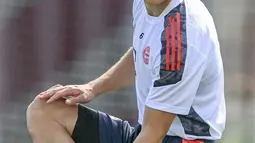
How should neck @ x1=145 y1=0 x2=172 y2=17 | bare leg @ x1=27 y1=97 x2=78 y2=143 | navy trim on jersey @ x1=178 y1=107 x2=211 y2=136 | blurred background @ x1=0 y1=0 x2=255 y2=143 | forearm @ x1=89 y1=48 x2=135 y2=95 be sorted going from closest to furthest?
neck @ x1=145 y1=0 x2=172 y2=17, navy trim on jersey @ x1=178 y1=107 x2=211 y2=136, bare leg @ x1=27 y1=97 x2=78 y2=143, forearm @ x1=89 y1=48 x2=135 y2=95, blurred background @ x1=0 y1=0 x2=255 y2=143

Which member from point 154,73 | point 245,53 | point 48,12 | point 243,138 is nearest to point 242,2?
point 245,53

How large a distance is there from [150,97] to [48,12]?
210 cm

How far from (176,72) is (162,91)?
0.10 meters

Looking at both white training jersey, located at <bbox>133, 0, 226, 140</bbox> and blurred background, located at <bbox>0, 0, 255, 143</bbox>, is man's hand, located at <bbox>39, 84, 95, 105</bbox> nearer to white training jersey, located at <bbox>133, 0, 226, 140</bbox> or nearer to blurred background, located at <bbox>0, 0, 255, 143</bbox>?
white training jersey, located at <bbox>133, 0, 226, 140</bbox>

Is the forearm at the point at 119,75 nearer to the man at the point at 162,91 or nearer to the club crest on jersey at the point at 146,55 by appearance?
the man at the point at 162,91

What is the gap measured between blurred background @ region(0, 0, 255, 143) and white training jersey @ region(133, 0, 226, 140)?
1597 mm

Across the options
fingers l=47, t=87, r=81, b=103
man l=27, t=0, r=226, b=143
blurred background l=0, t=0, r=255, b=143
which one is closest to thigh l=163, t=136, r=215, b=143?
man l=27, t=0, r=226, b=143

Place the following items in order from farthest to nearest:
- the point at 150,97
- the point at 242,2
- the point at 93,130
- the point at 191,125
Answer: the point at 242,2, the point at 93,130, the point at 191,125, the point at 150,97

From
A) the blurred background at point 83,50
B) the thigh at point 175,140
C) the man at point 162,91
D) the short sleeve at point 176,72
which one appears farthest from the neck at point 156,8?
the blurred background at point 83,50

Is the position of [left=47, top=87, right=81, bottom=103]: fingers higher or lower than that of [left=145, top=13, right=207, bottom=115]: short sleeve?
lower

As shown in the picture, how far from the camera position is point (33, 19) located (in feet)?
18.6

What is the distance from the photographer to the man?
364cm

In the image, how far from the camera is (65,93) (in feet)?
13.7

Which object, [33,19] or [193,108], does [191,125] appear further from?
[33,19]
